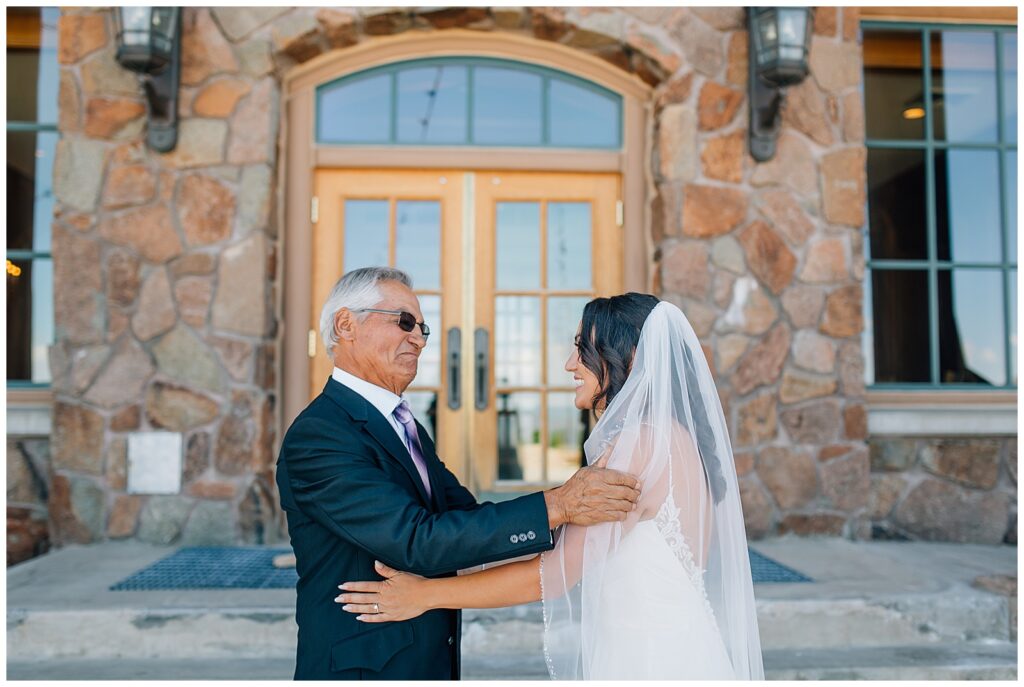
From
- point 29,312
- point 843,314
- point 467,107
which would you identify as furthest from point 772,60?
point 29,312

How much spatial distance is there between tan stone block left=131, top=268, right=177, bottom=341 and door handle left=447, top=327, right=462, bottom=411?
157 cm

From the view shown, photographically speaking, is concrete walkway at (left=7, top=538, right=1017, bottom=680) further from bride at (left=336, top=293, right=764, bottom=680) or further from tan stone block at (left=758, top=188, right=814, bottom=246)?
tan stone block at (left=758, top=188, right=814, bottom=246)

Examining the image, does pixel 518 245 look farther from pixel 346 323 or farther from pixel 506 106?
pixel 346 323

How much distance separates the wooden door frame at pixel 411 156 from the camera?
4766 mm

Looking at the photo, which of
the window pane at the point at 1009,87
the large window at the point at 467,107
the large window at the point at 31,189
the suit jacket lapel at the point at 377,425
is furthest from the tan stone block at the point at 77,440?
the window pane at the point at 1009,87

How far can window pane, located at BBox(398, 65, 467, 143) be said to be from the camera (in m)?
4.90

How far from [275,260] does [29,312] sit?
1704mm

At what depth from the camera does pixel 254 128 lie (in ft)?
14.9

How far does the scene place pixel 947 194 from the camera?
536 cm

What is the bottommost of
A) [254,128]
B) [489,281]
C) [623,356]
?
[623,356]

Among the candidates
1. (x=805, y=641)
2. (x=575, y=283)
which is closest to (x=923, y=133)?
(x=575, y=283)

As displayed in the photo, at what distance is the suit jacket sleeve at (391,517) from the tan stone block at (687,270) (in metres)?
3.02

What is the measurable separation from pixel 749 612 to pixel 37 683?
8.44ft

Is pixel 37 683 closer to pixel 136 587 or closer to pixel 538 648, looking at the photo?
pixel 136 587
